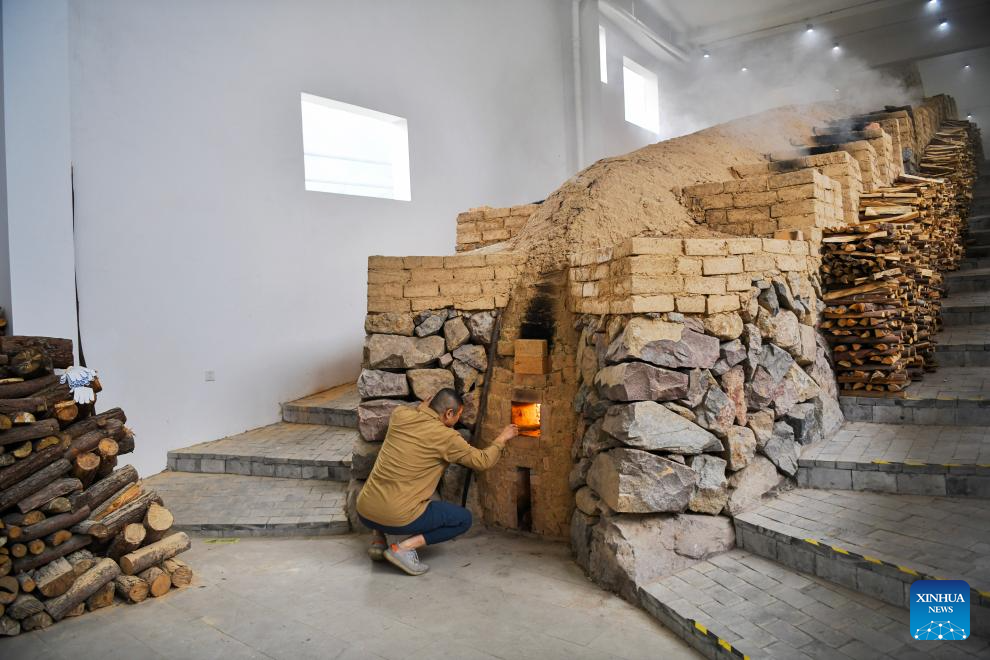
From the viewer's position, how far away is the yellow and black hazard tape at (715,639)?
11.0 ft

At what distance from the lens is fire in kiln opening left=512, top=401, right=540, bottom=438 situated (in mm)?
5511

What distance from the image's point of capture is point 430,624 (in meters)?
4.10

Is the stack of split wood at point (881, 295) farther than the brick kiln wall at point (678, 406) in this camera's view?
Yes

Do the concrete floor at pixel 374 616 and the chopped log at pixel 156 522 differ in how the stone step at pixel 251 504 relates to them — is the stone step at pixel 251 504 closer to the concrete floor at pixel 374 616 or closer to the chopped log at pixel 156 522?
the concrete floor at pixel 374 616

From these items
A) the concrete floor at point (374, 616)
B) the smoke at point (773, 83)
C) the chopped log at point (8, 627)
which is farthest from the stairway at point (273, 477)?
the smoke at point (773, 83)

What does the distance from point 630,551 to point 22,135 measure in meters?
6.23

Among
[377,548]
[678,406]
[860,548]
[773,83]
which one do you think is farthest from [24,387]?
[773,83]

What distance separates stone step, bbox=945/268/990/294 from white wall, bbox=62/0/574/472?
6553 mm

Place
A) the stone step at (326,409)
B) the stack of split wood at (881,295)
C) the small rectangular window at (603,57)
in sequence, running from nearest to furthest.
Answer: the stack of split wood at (881,295)
the stone step at (326,409)
the small rectangular window at (603,57)

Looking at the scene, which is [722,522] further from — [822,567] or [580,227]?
[580,227]

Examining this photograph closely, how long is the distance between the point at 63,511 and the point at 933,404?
6.24 metres

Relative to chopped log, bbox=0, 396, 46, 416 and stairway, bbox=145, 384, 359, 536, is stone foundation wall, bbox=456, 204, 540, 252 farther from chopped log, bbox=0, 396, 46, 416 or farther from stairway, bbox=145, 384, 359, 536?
chopped log, bbox=0, 396, 46, 416

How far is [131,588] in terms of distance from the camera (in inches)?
178

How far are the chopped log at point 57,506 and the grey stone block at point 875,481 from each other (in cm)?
520
